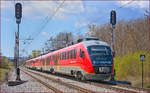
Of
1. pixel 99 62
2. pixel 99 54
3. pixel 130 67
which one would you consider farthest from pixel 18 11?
pixel 130 67

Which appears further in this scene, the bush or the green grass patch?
the bush

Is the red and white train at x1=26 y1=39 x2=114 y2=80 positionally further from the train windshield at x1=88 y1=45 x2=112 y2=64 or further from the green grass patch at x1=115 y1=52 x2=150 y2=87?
the green grass patch at x1=115 y1=52 x2=150 y2=87

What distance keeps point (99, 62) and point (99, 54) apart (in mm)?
713

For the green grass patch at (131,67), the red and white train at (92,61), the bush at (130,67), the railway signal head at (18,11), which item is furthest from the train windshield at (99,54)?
the bush at (130,67)

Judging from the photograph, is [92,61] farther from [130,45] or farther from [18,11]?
[130,45]

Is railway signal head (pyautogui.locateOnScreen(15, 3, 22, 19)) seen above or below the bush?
above

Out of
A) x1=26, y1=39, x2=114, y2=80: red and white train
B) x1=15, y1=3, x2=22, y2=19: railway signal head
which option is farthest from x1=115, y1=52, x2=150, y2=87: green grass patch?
x1=15, y1=3, x2=22, y2=19: railway signal head

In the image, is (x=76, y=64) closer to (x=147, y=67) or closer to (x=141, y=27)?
(x=147, y=67)

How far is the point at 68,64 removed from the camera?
23.4 metres

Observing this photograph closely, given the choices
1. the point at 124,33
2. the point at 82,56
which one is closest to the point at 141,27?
the point at 124,33

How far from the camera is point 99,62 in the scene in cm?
1836

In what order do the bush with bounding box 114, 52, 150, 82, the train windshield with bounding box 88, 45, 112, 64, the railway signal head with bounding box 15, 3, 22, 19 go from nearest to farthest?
the train windshield with bounding box 88, 45, 112, 64, the railway signal head with bounding box 15, 3, 22, 19, the bush with bounding box 114, 52, 150, 82

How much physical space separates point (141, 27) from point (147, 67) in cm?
2581

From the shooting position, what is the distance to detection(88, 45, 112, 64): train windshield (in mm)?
18453
